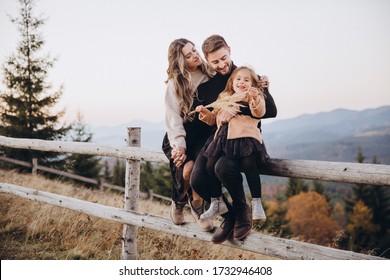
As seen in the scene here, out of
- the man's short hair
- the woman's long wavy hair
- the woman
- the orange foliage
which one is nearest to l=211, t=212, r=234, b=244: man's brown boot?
the woman

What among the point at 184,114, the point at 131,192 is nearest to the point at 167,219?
the point at 131,192

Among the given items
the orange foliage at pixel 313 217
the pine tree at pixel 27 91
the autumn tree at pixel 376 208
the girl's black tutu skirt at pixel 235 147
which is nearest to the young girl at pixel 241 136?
the girl's black tutu skirt at pixel 235 147

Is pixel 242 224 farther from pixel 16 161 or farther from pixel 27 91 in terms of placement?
pixel 27 91

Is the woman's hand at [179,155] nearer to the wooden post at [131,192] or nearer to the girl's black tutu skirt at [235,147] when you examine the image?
the girl's black tutu skirt at [235,147]

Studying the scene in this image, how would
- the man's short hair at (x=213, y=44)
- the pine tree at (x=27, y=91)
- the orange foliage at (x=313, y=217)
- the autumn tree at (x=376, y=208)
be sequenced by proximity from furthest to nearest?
1. the orange foliage at (x=313, y=217)
2. the autumn tree at (x=376, y=208)
3. the pine tree at (x=27, y=91)
4. the man's short hair at (x=213, y=44)

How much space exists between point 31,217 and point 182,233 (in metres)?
2.73

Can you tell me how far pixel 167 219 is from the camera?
137 inches

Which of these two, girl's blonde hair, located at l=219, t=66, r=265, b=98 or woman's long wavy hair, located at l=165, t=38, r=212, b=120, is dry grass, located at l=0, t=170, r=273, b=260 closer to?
woman's long wavy hair, located at l=165, t=38, r=212, b=120

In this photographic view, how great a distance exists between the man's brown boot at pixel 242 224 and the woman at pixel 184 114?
25 cm

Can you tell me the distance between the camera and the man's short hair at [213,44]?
2.77 metres

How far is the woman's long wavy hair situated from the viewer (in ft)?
9.62

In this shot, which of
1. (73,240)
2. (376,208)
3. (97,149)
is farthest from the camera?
(376,208)

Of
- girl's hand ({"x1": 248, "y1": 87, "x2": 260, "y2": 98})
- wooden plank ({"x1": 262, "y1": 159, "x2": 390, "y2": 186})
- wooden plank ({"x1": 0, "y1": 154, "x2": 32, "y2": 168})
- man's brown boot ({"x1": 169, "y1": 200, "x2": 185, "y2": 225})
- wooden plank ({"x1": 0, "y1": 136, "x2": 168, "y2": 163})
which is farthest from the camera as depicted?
wooden plank ({"x1": 0, "y1": 154, "x2": 32, "y2": 168})

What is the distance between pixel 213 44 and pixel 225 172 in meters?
0.98
